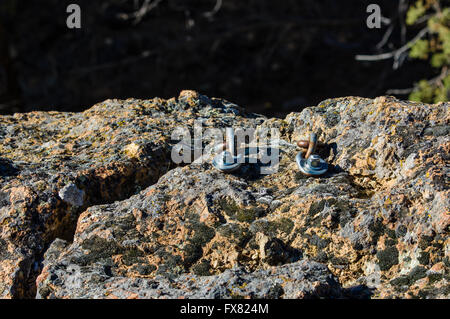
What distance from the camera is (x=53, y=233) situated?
228cm

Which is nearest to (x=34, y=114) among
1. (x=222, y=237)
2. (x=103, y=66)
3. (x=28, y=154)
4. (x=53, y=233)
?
(x=28, y=154)

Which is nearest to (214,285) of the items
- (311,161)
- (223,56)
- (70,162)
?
(311,161)

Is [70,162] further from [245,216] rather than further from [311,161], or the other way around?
[311,161]

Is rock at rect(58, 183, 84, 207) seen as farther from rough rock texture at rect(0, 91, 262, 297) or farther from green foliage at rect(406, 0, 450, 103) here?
green foliage at rect(406, 0, 450, 103)

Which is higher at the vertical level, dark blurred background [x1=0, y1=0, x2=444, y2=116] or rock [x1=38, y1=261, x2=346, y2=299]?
dark blurred background [x1=0, y1=0, x2=444, y2=116]

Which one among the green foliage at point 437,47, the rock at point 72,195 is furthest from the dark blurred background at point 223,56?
the rock at point 72,195

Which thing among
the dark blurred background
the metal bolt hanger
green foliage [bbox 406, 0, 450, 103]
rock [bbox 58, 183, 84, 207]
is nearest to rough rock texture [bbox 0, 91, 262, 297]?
rock [bbox 58, 183, 84, 207]

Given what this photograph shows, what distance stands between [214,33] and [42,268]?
25.2 feet

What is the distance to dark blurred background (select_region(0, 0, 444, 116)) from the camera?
9.01 metres

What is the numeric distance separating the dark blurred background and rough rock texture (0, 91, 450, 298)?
6.25 meters

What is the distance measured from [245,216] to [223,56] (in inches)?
299

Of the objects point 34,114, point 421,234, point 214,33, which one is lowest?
point 421,234
